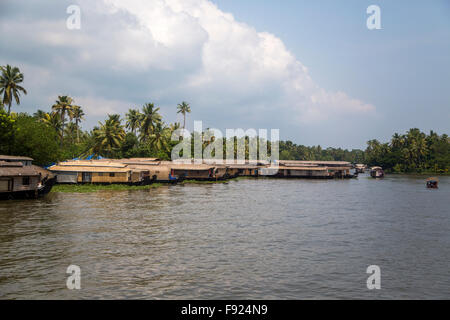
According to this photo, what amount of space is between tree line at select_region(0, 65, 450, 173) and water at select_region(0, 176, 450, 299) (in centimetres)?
1840

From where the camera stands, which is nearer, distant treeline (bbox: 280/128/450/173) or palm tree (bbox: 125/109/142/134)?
palm tree (bbox: 125/109/142/134)

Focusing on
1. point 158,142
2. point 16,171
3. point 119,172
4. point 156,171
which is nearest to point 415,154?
point 158,142

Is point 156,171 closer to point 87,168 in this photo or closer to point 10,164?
point 87,168

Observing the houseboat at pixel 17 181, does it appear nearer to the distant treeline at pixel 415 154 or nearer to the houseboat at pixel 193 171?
the houseboat at pixel 193 171

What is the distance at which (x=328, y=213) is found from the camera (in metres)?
30.3

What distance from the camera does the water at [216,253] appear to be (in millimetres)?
12164

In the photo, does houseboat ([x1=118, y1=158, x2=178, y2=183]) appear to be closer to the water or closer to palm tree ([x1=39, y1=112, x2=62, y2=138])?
palm tree ([x1=39, y1=112, x2=62, y2=138])

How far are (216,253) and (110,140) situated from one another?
5687cm

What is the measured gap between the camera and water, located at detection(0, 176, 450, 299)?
1216 cm

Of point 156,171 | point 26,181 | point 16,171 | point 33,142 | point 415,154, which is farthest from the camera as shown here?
point 415,154

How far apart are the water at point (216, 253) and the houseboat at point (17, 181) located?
8.29 ft

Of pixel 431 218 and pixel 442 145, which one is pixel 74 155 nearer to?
pixel 431 218

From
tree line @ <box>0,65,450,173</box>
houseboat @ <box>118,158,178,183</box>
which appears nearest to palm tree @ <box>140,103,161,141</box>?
tree line @ <box>0,65,450,173</box>

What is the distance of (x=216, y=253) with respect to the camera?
652 inches
